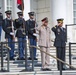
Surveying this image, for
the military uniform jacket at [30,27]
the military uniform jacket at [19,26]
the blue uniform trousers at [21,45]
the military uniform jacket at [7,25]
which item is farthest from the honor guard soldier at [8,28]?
the military uniform jacket at [30,27]

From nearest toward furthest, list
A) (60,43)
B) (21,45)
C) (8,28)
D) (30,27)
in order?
(60,43)
(21,45)
(30,27)
(8,28)

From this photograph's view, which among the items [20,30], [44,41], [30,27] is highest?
[30,27]

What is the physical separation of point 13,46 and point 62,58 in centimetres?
190

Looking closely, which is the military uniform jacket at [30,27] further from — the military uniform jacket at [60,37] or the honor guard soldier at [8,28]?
the military uniform jacket at [60,37]

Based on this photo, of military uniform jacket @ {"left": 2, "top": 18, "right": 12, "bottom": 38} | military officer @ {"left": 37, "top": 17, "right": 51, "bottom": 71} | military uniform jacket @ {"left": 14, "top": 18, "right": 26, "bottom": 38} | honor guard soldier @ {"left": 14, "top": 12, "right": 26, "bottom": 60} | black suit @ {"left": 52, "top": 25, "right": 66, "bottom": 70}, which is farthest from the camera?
military uniform jacket @ {"left": 2, "top": 18, "right": 12, "bottom": 38}

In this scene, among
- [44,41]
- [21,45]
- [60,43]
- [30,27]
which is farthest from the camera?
[30,27]

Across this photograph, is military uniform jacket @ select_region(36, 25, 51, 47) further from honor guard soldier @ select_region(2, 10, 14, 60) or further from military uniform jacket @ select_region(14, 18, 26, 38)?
honor guard soldier @ select_region(2, 10, 14, 60)

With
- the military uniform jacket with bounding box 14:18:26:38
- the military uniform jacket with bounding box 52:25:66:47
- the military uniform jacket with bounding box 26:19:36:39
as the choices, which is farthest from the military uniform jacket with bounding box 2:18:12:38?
the military uniform jacket with bounding box 52:25:66:47

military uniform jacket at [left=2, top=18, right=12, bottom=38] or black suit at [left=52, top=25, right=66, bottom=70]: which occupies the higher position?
military uniform jacket at [left=2, top=18, right=12, bottom=38]


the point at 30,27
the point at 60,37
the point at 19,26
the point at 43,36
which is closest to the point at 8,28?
the point at 19,26

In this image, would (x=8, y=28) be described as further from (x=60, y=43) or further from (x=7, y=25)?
(x=60, y=43)

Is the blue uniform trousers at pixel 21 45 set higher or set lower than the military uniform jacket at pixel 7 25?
lower

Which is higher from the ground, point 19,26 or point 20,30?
point 19,26

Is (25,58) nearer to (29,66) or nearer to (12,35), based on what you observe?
(29,66)
